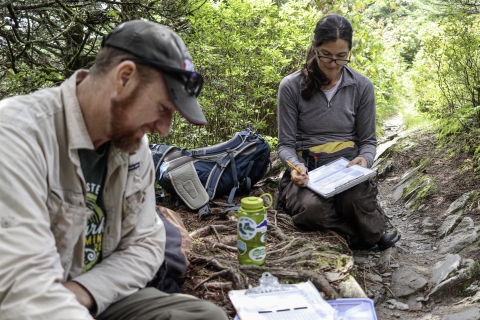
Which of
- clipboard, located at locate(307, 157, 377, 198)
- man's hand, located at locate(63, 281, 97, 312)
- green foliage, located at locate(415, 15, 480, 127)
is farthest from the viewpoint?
green foliage, located at locate(415, 15, 480, 127)

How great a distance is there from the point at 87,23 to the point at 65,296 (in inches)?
139

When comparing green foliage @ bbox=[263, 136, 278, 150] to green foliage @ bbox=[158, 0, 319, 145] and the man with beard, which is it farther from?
the man with beard

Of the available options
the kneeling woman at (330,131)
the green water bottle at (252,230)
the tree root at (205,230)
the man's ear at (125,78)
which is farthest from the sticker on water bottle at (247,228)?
the man's ear at (125,78)

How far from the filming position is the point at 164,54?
5.75 ft

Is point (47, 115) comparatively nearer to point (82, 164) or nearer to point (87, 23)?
point (82, 164)

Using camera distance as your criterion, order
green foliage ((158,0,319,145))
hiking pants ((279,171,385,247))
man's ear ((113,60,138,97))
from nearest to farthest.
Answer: man's ear ((113,60,138,97)), hiking pants ((279,171,385,247)), green foliage ((158,0,319,145))

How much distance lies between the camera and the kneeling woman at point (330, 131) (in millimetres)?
3891

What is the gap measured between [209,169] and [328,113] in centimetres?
113

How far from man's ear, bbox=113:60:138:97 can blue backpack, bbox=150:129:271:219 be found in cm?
242

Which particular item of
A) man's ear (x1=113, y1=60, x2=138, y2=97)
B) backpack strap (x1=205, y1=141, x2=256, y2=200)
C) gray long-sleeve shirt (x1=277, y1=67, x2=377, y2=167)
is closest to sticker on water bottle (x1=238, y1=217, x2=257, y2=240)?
gray long-sleeve shirt (x1=277, y1=67, x2=377, y2=167)

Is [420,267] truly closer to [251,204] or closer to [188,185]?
[251,204]

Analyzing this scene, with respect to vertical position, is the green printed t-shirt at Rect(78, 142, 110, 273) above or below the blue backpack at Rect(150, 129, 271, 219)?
above

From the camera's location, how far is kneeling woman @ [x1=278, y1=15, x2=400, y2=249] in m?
3.89

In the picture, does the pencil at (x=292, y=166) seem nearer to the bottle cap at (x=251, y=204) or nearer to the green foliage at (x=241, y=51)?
the bottle cap at (x=251, y=204)
